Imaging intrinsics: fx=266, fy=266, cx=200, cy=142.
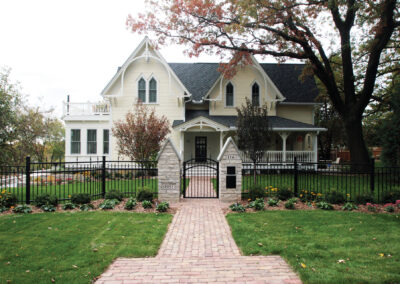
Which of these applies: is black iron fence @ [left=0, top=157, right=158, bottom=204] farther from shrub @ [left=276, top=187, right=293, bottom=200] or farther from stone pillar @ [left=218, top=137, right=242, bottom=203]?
shrub @ [left=276, top=187, right=293, bottom=200]

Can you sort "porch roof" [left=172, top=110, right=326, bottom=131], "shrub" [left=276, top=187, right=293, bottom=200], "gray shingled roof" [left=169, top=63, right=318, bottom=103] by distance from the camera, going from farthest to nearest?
"gray shingled roof" [left=169, top=63, right=318, bottom=103] < "porch roof" [left=172, top=110, right=326, bottom=131] < "shrub" [left=276, top=187, right=293, bottom=200]

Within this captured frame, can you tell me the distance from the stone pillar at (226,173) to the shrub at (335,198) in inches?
123

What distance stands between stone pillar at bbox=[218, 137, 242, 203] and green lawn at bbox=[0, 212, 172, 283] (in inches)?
106

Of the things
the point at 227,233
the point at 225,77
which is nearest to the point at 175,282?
the point at 227,233

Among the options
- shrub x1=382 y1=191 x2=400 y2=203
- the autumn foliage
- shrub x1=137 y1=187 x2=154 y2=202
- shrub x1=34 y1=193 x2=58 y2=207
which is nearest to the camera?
shrub x1=34 y1=193 x2=58 y2=207

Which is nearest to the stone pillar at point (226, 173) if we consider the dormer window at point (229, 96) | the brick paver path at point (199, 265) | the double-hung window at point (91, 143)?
the brick paver path at point (199, 265)

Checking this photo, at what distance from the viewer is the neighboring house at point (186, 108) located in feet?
66.3

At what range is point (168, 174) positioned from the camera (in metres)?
10.0

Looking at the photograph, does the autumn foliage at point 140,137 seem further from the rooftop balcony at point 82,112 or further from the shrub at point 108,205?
the shrub at point 108,205

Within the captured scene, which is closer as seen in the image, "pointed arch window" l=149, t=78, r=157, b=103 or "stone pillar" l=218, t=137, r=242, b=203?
"stone pillar" l=218, t=137, r=242, b=203

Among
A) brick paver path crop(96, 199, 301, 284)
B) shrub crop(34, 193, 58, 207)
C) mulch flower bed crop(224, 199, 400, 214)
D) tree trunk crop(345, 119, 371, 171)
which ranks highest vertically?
tree trunk crop(345, 119, 371, 171)

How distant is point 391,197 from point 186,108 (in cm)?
1647

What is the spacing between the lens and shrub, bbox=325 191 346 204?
936 centimetres

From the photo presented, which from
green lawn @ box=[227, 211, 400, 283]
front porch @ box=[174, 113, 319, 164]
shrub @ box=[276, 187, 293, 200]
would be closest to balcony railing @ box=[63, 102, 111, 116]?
front porch @ box=[174, 113, 319, 164]
